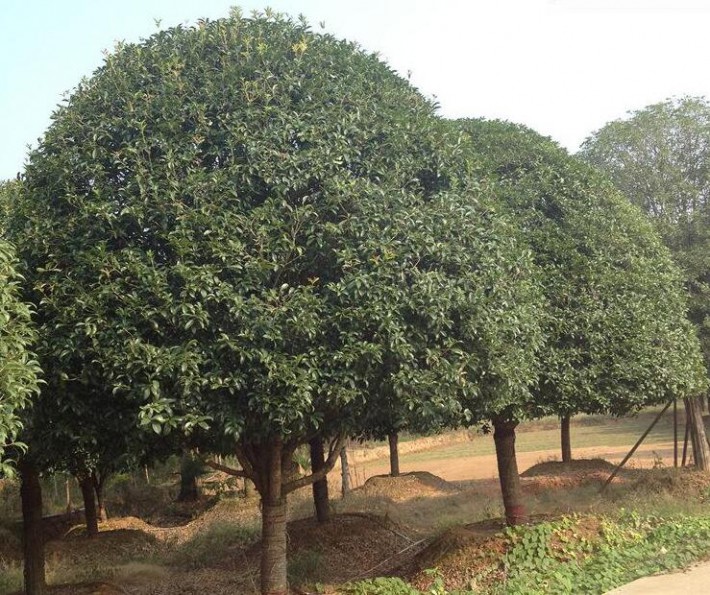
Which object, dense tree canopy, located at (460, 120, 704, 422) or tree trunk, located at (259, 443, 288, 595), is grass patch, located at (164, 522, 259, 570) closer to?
tree trunk, located at (259, 443, 288, 595)

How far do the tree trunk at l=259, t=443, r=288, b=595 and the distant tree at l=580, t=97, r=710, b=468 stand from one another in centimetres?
1514

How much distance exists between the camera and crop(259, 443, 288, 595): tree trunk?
10117mm

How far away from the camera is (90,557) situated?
1820 centimetres

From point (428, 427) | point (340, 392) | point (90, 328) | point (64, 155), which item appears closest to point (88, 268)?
point (90, 328)

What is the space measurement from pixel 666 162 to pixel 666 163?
37mm

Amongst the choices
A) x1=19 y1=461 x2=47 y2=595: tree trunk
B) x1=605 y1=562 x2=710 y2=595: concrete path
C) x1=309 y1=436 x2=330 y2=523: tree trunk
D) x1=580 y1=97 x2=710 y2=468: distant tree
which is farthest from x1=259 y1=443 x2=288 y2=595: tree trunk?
x1=580 y1=97 x2=710 y2=468: distant tree

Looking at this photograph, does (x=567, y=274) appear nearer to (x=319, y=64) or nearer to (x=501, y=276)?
(x=501, y=276)

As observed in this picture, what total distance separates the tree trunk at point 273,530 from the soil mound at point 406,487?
14.0 metres

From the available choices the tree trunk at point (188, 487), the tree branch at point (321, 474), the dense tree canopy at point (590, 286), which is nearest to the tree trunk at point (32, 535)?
the tree branch at point (321, 474)

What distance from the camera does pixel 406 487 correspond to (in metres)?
25.0

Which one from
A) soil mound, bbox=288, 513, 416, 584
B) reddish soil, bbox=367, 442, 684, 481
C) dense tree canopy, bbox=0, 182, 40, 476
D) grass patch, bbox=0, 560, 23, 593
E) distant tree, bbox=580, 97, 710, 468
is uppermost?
distant tree, bbox=580, 97, 710, 468

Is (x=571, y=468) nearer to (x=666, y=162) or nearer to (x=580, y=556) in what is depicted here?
(x=666, y=162)

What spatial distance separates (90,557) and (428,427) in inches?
492

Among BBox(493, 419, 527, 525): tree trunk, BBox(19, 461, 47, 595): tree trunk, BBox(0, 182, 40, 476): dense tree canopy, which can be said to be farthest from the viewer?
BBox(493, 419, 527, 525): tree trunk
